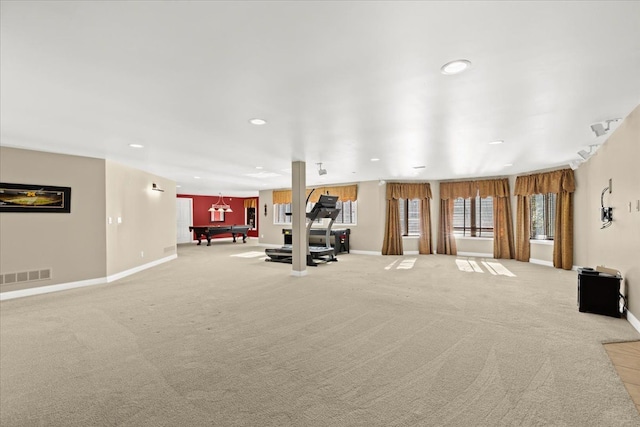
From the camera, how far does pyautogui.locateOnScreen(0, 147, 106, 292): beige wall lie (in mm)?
4699

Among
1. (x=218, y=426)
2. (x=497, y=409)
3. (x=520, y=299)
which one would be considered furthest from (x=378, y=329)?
(x=520, y=299)

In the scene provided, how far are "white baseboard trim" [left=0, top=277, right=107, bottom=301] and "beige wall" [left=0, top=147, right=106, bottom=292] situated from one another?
0.20 ft

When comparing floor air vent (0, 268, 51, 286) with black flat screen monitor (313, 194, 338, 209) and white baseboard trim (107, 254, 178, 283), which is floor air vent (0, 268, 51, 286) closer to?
white baseboard trim (107, 254, 178, 283)

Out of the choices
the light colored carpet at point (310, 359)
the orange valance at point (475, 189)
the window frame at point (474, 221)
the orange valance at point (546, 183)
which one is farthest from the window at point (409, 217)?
the light colored carpet at point (310, 359)

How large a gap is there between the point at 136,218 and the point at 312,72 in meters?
6.16

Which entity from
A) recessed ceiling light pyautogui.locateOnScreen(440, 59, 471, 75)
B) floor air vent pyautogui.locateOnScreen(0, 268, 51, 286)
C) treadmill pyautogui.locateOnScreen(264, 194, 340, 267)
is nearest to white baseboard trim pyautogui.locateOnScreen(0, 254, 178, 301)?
floor air vent pyautogui.locateOnScreen(0, 268, 51, 286)

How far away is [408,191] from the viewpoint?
9.44 m

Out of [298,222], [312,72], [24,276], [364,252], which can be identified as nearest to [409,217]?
[364,252]

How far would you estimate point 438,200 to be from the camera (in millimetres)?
9492

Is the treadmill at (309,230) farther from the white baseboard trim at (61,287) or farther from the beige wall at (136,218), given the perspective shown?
the white baseboard trim at (61,287)

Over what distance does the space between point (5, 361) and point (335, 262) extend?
6.22 meters

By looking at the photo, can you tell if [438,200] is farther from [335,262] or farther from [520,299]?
[520,299]

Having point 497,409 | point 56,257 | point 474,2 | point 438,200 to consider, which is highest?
point 474,2

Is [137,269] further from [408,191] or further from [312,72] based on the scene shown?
[408,191]
